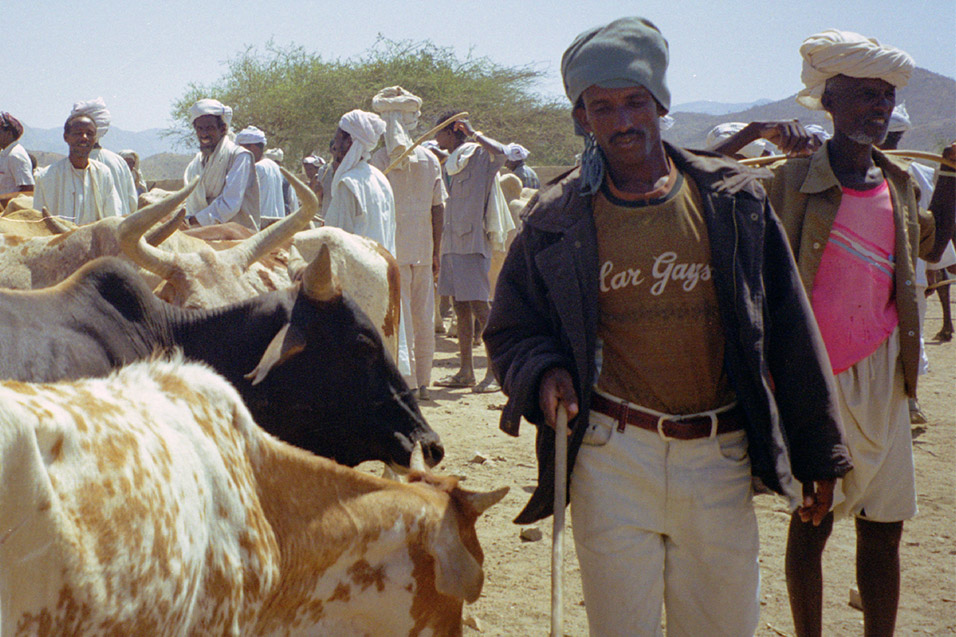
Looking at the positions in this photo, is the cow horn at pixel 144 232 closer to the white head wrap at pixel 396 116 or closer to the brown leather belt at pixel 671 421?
the brown leather belt at pixel 671 421

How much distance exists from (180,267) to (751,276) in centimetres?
280

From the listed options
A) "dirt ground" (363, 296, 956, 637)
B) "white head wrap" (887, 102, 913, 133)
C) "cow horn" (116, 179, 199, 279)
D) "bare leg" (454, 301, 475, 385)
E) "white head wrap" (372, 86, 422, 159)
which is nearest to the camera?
"dirt ground" (363, 296, 956, 637)

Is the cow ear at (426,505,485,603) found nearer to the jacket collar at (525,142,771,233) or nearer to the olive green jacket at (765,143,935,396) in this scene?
the jacket collar at (525,142,771,233)

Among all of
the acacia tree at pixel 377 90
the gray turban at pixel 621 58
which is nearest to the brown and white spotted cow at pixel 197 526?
the gray turban at pixel 621 58

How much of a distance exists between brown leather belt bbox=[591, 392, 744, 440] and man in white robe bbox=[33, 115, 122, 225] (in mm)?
5799

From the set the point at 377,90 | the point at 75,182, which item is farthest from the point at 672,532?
the point at 377,90

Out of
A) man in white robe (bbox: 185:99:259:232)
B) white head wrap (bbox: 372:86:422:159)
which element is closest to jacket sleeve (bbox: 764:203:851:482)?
white head wrap (bbox: 372:86:422:159)

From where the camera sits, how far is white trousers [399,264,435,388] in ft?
23.6

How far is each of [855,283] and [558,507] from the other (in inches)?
54.6

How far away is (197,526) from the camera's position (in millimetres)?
1698

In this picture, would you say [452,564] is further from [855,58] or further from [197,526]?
[855,58]

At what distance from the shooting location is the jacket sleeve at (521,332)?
229 cm

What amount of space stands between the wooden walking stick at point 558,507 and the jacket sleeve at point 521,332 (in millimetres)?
109

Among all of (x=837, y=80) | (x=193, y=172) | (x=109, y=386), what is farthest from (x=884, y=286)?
(x=193, y=172)
